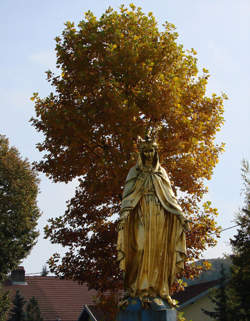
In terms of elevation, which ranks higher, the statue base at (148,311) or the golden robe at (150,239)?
the golden robe at (150,239)

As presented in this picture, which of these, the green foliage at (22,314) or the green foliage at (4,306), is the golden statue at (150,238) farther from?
the green foliage at (22,314)

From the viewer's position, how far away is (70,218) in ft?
50.9

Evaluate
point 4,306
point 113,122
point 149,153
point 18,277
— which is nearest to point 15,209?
point 4,306

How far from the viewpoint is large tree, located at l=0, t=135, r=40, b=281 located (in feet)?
88.3

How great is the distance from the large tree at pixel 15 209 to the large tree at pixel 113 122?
1230 cm

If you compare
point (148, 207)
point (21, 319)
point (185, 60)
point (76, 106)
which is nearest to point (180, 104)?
point (185, 60)

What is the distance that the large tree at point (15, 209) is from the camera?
88.3ft

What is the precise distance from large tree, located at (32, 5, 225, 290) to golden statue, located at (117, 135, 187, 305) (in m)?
4.62

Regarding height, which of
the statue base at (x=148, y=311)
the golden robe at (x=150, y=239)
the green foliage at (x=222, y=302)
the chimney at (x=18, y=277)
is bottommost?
the statue base at (x=148, y=311)

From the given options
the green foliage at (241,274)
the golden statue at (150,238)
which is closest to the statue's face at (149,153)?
the golden statue at (150,238)

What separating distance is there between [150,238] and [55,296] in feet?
89.9

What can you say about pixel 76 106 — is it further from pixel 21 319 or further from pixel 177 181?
pixel 21 319

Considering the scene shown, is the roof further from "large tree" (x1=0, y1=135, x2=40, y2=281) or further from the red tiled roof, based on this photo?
"large tree" (x1=0, y1=135, x2=40, y2=281)

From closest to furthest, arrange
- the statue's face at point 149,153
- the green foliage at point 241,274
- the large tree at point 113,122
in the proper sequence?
1. the statue's face at point 149,153
2. the large tree at point 113,122
3. the green foliage at point 241,274
